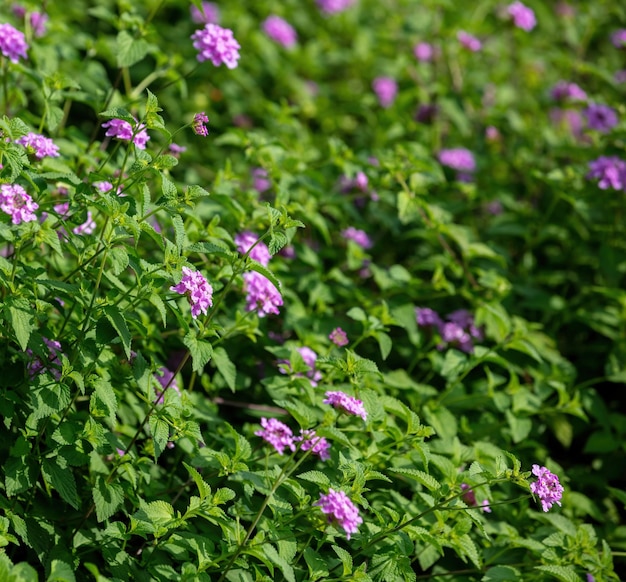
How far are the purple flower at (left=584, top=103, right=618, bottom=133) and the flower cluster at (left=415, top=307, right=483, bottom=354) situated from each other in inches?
56.1

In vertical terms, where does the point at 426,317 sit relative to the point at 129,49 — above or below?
below

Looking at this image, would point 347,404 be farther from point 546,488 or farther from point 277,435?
point 546,488

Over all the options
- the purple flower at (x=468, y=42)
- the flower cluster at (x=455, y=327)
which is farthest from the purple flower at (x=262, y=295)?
the purple flower at (x=468, y=42)

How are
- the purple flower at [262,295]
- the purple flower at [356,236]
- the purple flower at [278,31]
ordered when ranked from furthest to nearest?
1. the purple flower at [278,31]
2. the purple flower at [356,236]
3. the purple flower at [262,295]

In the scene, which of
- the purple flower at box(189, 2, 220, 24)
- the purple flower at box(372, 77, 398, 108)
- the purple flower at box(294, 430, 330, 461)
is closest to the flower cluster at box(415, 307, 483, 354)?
the purple flower at box(294, 430, 330, 461)

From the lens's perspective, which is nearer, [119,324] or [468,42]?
[119,324]

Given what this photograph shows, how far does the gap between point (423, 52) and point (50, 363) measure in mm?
3735

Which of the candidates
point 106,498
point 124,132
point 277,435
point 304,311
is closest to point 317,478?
point 277,435

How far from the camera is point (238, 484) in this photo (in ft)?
8.60

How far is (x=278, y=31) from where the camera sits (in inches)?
209

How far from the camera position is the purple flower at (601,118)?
4.25 meters

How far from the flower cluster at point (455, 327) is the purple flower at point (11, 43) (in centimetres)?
187

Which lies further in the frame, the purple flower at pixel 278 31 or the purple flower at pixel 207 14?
the purple flower at pixel 278 31

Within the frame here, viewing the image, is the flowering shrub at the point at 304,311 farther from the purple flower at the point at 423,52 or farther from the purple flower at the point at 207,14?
the purple flower at the point at 207,14
